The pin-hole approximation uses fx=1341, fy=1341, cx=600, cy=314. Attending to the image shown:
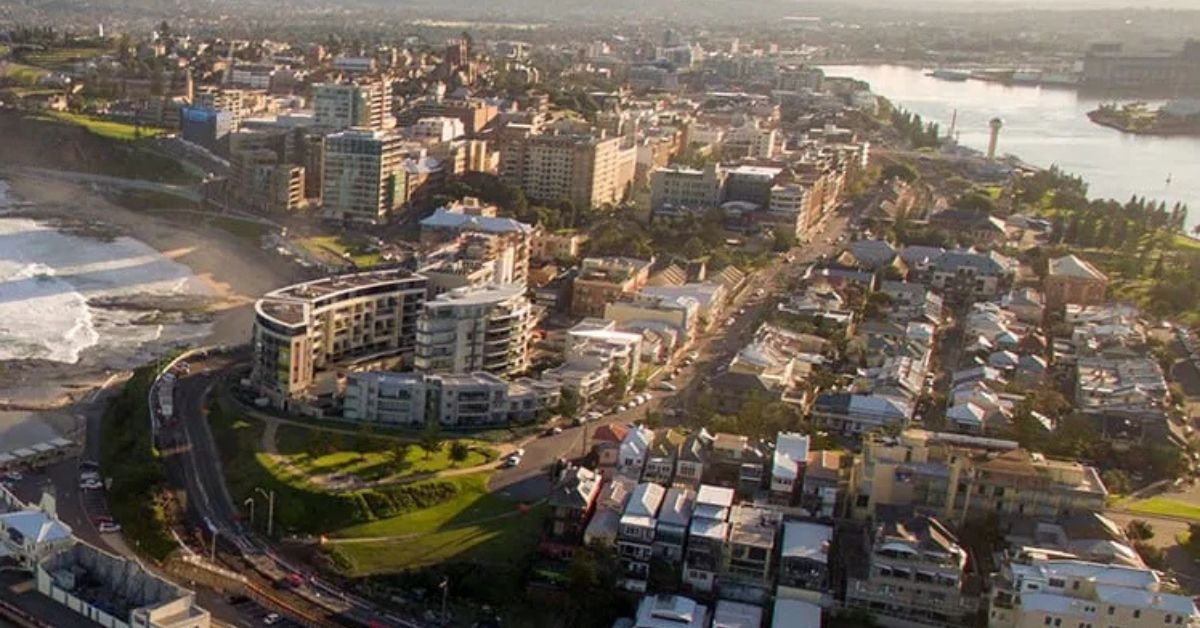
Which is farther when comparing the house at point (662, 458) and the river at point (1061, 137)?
the river at point (1061, 137)

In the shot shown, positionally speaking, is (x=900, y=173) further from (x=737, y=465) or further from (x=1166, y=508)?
(x=737, y=465)

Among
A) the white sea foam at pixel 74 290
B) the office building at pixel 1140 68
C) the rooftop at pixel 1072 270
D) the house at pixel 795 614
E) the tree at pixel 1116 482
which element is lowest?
the white sea foam at pixel 74 290

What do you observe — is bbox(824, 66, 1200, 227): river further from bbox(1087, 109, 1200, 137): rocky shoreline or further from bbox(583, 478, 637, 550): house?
bbox(583, 478, 637, 550): house

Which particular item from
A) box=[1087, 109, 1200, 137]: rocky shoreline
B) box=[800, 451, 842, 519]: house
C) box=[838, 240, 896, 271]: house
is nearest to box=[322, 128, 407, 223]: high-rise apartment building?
box=[838, 240, 896, 271]: house

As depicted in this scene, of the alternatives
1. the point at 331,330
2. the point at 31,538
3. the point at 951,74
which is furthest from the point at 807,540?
the point at 951,74

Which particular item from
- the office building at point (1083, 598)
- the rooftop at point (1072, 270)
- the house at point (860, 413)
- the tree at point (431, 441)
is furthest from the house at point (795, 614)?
the rooftop at point (1072, 270)

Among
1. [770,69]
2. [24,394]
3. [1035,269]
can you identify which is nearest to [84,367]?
[24,394]

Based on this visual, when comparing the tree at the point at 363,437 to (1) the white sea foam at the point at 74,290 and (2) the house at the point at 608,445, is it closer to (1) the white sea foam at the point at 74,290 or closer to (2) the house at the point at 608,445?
(2) the house at the point at 608,445
